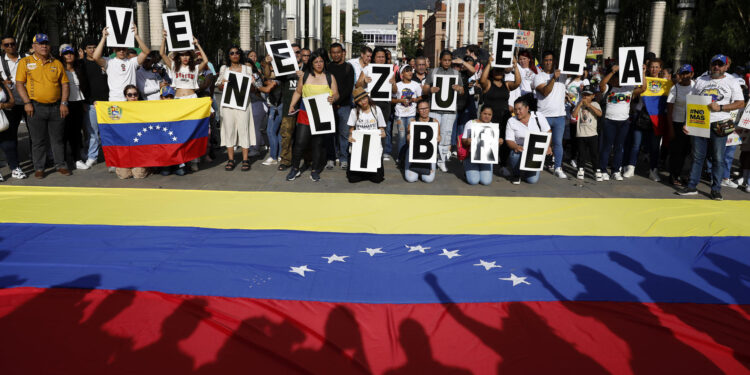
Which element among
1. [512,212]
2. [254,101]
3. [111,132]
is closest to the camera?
[512,212]

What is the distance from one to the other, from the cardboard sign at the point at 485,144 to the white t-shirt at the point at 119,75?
17.0 feet

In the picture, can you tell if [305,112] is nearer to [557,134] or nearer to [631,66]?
[557,134]

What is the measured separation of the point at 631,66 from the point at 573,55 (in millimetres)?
827

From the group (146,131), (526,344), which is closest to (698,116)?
(526,344)

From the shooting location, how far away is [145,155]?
8.27 meters

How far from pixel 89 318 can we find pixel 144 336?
496 millimetres

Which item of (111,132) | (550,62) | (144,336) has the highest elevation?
(550,62)

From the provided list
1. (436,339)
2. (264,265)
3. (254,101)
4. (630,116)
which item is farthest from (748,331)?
(254,101)

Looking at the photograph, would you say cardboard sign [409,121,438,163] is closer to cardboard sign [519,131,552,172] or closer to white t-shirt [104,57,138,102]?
cardboard sign [519,131,552,172]

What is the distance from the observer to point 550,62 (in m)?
8.64

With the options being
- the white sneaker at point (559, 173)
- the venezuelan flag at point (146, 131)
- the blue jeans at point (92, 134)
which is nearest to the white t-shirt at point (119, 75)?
the venezuelan flag at point (146, 131)

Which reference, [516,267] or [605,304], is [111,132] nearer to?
[516,267]

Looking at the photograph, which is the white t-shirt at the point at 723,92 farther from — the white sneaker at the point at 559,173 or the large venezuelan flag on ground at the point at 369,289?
the white sneaker at the point at 559,173

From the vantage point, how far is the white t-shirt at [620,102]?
8.45m
